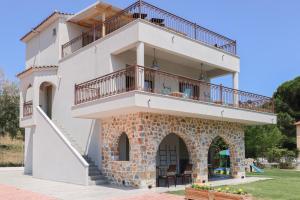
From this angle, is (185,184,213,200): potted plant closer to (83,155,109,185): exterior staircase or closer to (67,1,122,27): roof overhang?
(83,155,109,185): exterior staircase

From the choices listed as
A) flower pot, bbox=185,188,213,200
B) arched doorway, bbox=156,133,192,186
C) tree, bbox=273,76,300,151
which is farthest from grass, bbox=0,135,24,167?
tree, bbox=273,76,300,151

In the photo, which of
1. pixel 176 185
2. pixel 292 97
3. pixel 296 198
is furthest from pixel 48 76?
pixel 292 97

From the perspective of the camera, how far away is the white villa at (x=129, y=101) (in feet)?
47.5

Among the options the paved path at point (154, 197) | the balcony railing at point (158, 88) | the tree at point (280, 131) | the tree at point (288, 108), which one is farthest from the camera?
the tree at point (288, 108)

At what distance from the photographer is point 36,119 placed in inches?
769

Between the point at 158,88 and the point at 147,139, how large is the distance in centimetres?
387

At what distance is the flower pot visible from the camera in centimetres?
1011

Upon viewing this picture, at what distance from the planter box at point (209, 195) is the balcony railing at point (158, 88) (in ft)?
13.7

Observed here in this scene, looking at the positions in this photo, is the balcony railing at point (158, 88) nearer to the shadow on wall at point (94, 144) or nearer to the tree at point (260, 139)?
the shadow on wall at point (94, 144)

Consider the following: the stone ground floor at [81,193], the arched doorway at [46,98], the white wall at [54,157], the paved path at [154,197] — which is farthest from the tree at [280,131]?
the paved path at [154,197]

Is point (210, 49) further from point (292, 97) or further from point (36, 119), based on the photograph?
point (292, 97)

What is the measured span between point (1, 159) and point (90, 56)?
18.7 metres

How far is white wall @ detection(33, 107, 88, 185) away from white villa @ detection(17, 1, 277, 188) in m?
0.05

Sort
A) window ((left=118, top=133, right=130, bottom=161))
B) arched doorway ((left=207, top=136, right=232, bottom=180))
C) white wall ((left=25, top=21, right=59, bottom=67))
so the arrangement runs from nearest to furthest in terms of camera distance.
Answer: window ((left=118, top=133, right=130, bottom=161)) → arched doorway ((left=207, top=136, right=232, bottom=180)) → white wall ((left=25, top=21, right=59, bottom=67))
